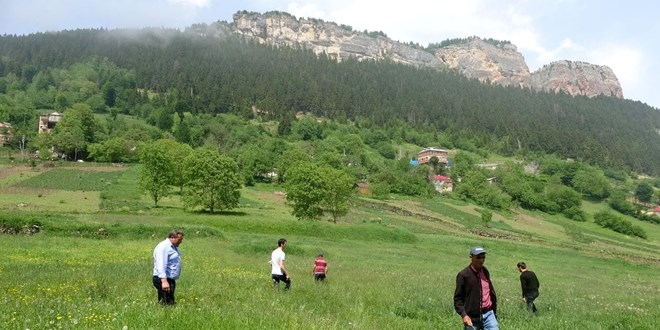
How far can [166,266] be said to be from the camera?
11.3 m

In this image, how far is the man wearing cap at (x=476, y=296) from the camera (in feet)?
29.6

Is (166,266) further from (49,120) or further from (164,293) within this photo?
(49,120)

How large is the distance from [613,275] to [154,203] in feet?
204

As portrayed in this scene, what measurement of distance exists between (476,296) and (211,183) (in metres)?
64.9

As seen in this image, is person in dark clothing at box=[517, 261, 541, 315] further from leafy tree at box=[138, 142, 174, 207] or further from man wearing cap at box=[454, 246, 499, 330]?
leafy tree at box=[138, 142, 174, 207]

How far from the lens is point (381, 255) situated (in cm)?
3953

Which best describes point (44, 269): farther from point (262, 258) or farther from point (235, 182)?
point (235, 182)

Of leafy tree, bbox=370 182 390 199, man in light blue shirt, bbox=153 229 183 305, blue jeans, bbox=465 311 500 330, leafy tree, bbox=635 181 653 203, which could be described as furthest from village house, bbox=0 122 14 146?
leafy tree, bbox=635 181 653 203

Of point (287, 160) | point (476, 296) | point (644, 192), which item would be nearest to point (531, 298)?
point (476, 296)

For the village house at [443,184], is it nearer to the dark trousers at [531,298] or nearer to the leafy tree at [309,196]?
the leafy tree at [309,196]

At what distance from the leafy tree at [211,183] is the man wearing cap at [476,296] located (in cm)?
6347

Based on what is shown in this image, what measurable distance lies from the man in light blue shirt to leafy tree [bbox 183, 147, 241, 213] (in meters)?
59.3

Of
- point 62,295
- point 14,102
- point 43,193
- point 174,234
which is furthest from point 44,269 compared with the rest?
point 14,102

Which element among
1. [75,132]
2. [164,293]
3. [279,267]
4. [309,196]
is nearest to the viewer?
[164,293]
